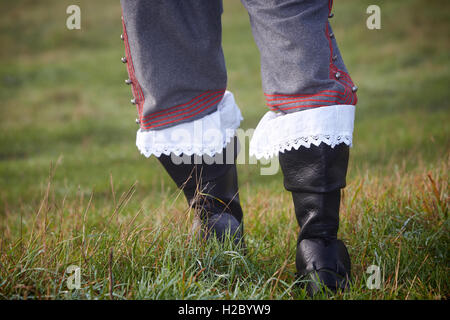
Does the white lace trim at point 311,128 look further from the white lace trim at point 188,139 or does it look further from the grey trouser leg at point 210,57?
the white lace trim at point 188,139

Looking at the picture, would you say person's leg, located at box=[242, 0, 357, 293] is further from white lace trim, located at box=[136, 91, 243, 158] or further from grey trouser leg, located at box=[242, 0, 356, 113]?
white lace trim, located at box=[136, 91, 243, 158]

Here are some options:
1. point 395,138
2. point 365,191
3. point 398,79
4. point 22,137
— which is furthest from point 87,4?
point 365,191

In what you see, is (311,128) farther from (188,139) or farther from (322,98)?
(188,139)

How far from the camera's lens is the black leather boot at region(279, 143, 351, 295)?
152cm

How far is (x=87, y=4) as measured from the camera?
53.5 ft

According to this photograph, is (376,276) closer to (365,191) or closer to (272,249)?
(272,249)

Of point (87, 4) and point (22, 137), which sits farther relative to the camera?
point (87, 4)

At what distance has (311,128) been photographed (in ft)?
4.84

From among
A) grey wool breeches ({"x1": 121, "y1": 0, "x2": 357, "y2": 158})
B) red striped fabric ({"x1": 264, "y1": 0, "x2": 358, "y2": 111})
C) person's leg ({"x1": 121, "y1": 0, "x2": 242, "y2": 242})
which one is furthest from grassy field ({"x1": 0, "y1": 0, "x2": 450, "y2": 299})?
red striped fabric ({"x1": 264, "y1": 0, "x2": 358, "y2": 111})

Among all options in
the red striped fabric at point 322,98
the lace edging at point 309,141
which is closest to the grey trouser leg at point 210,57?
the red striped fabric at point 322,98

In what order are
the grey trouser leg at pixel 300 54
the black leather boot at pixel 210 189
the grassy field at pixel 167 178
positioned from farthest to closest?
the black leather boot at pixel 210 189, the grassy field at pixel 167 178, the grey trouser leg at pixel 300 54

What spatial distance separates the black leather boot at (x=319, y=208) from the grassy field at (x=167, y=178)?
0.08 m

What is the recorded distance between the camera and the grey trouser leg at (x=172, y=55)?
1.59 metres

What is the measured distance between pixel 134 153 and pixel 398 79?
5.10 m
